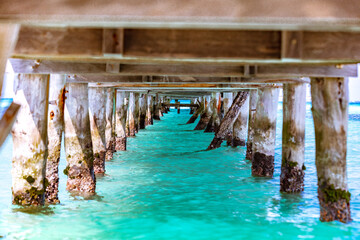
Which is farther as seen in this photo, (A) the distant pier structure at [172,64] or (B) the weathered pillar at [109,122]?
(B) the weathered pillar at [109,122]

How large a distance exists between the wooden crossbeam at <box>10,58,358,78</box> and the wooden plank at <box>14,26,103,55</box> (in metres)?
1.61

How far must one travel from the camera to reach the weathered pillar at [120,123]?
43.2 feet

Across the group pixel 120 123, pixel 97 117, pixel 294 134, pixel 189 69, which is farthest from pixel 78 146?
pixel 120 123

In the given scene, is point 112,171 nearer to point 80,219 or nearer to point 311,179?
point 80,219

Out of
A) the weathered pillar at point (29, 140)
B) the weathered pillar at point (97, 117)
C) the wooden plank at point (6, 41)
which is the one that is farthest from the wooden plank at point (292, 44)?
the weathered pillar at point (97, 117)

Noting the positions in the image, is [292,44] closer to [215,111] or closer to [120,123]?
[120,123]

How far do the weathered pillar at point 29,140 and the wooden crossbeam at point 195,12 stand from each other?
106 inches

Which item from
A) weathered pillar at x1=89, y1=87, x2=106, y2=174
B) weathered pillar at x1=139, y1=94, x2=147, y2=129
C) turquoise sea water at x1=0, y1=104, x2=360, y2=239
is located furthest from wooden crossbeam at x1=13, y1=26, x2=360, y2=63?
weathered pillar at x1=139, y1=94, x2=147, y2=129

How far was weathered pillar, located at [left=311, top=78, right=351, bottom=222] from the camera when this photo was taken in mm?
5059

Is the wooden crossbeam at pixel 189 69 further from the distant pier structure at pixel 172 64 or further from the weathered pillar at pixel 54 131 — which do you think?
the weathered pillar at pixel 54 131

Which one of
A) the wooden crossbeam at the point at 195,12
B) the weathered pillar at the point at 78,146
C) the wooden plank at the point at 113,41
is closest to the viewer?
the wooden crossbeam at the point at 195,12

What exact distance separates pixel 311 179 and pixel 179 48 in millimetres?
6507

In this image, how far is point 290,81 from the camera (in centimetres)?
690

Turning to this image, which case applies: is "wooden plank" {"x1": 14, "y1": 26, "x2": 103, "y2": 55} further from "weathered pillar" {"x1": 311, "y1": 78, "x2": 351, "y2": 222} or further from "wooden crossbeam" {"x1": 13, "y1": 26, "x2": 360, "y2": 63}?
"weathered pillar" {"x1": 311, "y1": 78, "x2": 351, "y2": 222}
